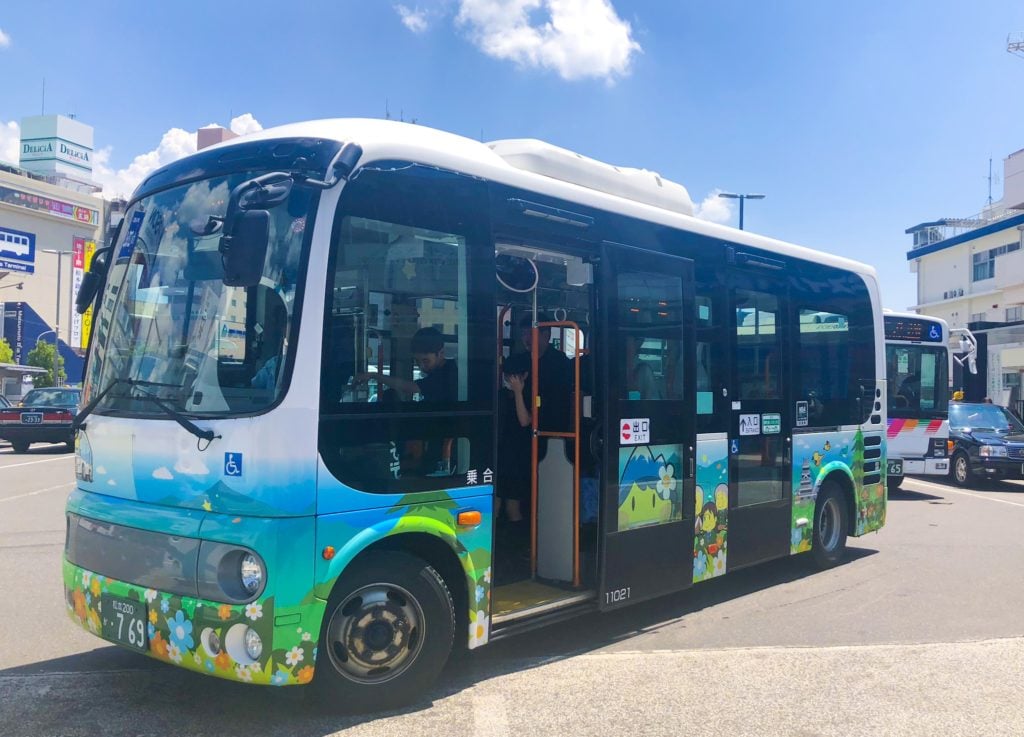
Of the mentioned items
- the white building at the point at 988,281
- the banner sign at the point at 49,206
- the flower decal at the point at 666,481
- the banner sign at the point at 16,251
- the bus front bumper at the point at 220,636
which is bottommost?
the bus front bumper at the point at 220,636

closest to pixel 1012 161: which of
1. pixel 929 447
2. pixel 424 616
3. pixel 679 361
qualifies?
pixel 929 447

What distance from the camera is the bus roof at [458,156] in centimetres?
473

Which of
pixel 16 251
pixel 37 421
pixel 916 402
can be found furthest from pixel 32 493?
pixel 16 251

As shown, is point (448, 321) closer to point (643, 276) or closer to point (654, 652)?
point (643, 276)

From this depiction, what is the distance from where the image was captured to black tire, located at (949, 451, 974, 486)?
17.5 metres

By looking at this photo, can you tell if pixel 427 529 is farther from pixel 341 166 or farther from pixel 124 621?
pixel 341 166

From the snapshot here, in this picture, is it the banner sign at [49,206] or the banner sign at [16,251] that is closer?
the banner sign at [16,251]

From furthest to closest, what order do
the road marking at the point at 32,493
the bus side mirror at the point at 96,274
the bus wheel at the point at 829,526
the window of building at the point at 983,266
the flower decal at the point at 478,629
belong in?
the window of building at the point at 983,266
the road marking at the point at 32,493
the bus wheel at the point at 829,526
the bus side mirror at the point at 96,274
the flower decal at the point at 478,629

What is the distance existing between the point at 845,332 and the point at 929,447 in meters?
7.98

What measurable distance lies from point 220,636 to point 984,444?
1678 centimetres

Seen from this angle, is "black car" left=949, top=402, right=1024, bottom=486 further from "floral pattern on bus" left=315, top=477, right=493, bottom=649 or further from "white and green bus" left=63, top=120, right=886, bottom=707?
"floral pattern on bus" left=315, top=477, right=493, bottom=649

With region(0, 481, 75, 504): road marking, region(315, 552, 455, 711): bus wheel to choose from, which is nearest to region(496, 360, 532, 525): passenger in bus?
region(315, 552, 455, 711): bus wheel

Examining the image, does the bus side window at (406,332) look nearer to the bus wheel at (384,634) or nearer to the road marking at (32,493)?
the bus wheel at (384,634)

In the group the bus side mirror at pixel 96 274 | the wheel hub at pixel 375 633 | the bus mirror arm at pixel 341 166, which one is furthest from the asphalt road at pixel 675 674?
the bus mirror arm at pixel 341 166
